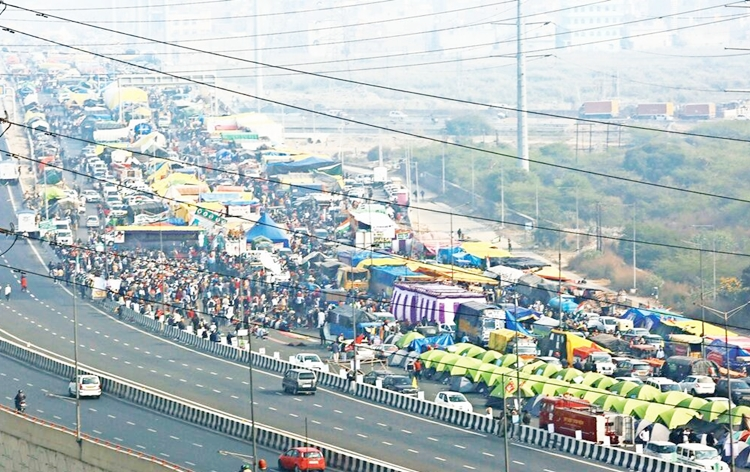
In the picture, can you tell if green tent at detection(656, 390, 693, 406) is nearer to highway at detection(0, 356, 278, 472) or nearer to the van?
the van

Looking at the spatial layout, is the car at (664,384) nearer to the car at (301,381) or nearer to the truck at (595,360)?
the truck at (595,360)

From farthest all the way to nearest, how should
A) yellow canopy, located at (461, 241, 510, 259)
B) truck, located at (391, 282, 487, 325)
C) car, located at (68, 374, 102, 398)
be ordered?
yellow canopy, located at (461, 241, 510, 259) → truck, located at (391, 282, 487, 325) → car, located at (68, 374, 102, 398)

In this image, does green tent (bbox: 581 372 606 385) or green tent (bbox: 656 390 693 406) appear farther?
green tent (bbox: 581 372 606 385)

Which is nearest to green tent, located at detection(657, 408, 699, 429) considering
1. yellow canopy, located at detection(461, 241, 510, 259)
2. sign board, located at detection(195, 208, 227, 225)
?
yellow canopy, located at detection(461, 241, 510, 259)

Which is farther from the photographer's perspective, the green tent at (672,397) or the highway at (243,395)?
the green tent at (672,397)

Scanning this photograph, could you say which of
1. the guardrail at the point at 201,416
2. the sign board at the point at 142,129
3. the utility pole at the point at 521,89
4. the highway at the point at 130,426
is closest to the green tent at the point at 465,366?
the guardrail at the point at 201,416

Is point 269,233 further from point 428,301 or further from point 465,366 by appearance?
point 465,366

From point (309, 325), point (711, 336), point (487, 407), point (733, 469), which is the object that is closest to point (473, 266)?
point (309, 325)

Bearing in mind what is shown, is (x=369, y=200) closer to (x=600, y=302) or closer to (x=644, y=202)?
(x=600, y=302)
